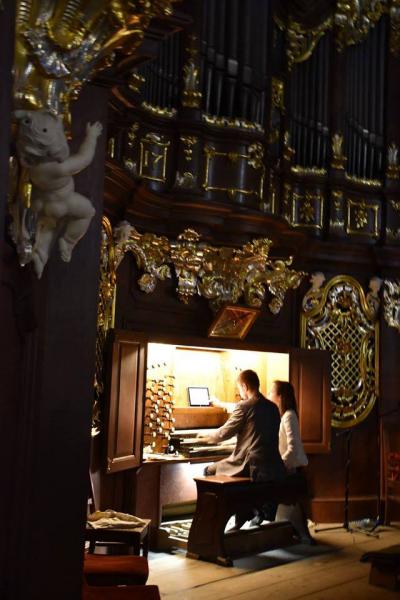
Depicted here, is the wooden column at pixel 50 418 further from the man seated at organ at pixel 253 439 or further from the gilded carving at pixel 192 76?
the gilded carving at pixel 192 76

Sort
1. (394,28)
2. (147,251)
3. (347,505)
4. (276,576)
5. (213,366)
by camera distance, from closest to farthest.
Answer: (276,576), (147,251), (347,505), (213,366), (394,28)

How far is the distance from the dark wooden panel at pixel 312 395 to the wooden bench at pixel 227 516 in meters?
1.44

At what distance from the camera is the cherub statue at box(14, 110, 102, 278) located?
2486 mm

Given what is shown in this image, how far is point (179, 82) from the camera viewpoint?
294 inches

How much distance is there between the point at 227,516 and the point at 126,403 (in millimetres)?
1268

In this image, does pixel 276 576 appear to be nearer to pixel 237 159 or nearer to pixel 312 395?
pixel 312 395

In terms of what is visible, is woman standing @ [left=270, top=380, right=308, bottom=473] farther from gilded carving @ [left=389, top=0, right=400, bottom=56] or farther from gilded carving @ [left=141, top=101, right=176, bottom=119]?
gilded carving @ [left=389, top=0, right=400, bottom=56]

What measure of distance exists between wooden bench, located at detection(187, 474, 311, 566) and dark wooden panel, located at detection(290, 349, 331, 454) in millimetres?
1436

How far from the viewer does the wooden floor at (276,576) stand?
581 cm

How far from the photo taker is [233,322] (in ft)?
26.4

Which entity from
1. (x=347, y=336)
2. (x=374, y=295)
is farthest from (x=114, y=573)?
(x=374, y=295)

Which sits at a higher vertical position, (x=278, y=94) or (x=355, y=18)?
(x=355, y=18)

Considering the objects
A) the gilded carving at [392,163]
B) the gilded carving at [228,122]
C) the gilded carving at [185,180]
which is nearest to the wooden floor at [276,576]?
the gilded carving at [185,180]

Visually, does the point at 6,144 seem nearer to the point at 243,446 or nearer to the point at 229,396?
the point at 243,446
